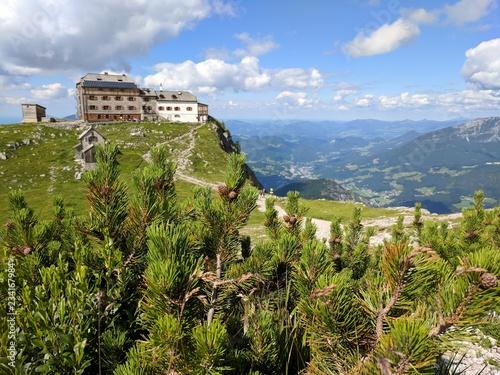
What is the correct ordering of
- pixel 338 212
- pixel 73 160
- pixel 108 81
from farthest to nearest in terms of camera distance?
pixel 108 81 → pixel 73 160 → pixel 338 212

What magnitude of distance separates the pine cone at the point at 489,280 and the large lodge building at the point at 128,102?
120 m

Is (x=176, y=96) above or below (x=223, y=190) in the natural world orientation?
above

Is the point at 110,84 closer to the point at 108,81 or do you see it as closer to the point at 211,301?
the point at 108,81

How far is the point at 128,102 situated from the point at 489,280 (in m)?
123

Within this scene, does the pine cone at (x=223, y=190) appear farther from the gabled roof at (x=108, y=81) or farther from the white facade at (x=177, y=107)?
the white facade at (x=177, y=107)

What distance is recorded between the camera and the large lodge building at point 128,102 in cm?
10444

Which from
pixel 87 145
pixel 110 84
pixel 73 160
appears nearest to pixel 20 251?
pixel 73 160

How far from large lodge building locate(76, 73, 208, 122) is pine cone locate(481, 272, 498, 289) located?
395 feet

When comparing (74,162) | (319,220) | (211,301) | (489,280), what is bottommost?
(319,220)

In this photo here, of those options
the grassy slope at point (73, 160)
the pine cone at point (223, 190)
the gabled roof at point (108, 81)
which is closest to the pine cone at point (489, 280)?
the pine cone at point (223, 190)

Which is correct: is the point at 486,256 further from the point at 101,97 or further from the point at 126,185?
the point at 101,97

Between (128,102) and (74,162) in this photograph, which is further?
(128,102)

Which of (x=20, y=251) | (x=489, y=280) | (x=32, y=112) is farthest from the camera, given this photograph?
(x=32, y=112)

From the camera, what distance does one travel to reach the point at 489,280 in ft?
6.64
